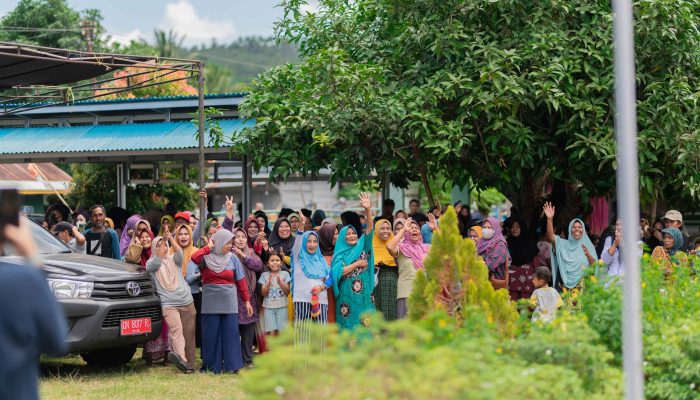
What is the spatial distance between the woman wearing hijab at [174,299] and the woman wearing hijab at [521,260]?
→ 13.0ft

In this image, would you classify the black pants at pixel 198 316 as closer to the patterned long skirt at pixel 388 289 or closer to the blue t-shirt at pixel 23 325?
the patterned long skirt at pixel 388 289

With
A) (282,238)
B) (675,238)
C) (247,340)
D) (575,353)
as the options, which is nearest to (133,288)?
(247,340)

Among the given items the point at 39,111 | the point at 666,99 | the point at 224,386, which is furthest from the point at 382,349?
the point at 39,111

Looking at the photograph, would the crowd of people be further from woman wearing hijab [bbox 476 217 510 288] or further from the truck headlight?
the truck headlight

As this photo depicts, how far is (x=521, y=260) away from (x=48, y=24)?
92.1ft

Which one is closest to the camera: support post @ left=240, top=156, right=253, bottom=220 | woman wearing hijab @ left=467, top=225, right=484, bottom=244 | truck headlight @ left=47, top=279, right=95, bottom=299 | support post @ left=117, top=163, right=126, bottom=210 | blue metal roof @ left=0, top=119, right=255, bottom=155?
truck headlight @ left=47, top=279, right=95, bottom=299

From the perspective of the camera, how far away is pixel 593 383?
6000 millimetres

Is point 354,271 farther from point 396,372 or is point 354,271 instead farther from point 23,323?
point 23,323

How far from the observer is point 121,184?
65.9 ft

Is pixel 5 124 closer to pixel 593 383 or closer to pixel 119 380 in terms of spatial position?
pixel 119 380

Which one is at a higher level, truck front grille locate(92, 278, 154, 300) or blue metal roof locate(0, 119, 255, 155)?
blue metal roof locate(0, 119, 255, 155)

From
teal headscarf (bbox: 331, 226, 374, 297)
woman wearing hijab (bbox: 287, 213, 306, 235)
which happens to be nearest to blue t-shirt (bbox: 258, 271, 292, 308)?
teal headscarf (bbox: 331, 226, 374, 297)

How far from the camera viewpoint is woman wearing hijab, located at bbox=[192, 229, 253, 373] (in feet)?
35.2

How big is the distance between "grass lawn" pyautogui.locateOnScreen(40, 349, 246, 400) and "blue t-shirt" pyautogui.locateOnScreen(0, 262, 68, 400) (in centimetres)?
450
